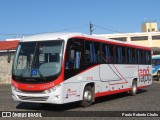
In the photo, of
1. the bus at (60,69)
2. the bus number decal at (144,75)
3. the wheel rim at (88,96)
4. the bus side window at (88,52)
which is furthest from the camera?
the bus number decal at (144,75)

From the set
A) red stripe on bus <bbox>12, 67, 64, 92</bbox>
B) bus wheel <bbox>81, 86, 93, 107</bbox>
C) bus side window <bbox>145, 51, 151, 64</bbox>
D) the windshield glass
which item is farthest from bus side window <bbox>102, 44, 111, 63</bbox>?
bus side window <bbox>145, 51, 151, 64</bbox>

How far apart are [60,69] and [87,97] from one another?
250cm

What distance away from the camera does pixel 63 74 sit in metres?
13.4

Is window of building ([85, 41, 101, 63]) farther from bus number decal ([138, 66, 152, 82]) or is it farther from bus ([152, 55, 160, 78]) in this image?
bus ([152, 55, 160, 78])

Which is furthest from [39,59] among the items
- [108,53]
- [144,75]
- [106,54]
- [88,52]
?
[144,75]

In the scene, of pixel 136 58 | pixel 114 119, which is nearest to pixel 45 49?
pixel 114 119

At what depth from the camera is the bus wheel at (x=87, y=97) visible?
15.0 m

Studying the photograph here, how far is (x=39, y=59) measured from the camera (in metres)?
13.7

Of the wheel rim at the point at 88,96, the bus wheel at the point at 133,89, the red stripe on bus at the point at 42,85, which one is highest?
the red stripe on bus at the point at 42,85

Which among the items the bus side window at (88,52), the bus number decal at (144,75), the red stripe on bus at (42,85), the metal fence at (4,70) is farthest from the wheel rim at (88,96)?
the metal fence at (4,70)

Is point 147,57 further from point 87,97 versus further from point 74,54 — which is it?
point 74,54

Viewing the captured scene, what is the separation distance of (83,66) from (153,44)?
263ft

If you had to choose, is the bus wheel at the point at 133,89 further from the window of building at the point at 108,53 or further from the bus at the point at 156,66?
the bus at the point at 156,66

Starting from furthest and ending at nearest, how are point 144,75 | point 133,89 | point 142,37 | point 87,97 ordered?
point 142,37, point 144,75, point 133,89, point 87,97
